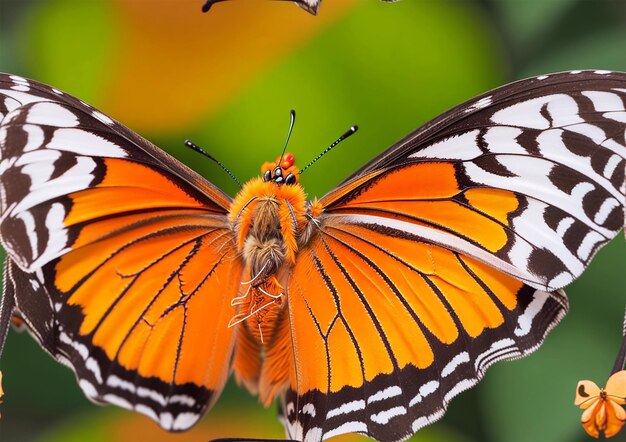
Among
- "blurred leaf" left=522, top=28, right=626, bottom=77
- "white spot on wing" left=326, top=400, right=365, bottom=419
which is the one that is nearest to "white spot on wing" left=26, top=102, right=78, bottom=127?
"white spot on wing" left=326, top=400, right=365, bottom=419

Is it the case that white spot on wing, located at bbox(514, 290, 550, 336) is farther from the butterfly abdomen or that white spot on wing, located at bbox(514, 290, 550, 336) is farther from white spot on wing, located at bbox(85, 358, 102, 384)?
white spot on wing, located at bbox(85, 358, 102, 384)

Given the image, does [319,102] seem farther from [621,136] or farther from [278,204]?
[621,136]

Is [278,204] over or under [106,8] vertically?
under

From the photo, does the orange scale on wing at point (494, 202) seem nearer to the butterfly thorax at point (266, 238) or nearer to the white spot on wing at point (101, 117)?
the butterfly thorax at point (266, 238)

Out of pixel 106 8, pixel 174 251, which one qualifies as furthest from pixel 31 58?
pixel 174 251

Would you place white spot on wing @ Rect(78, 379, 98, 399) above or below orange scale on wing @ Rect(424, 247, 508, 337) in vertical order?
below

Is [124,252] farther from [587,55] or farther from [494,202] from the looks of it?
[587,55]

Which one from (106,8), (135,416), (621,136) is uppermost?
(106,8)
